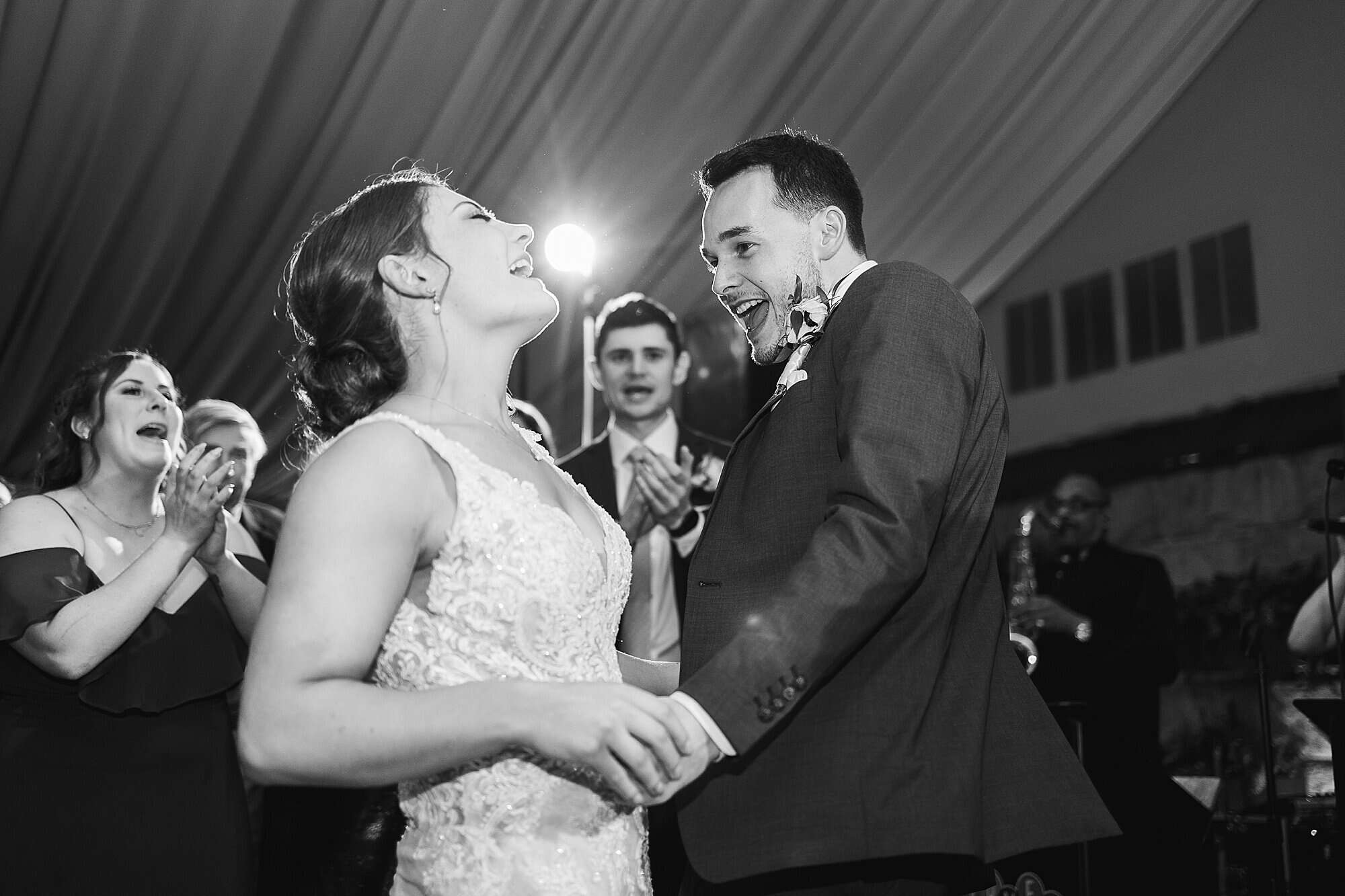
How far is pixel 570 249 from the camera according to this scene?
14.5 ft

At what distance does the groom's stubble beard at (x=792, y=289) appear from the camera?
1968 mm

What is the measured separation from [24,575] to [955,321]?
200 cm

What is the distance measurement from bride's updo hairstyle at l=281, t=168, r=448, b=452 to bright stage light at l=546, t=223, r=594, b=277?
2641 mm

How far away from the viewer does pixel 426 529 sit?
4.79 ft

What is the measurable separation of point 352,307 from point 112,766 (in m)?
1.51

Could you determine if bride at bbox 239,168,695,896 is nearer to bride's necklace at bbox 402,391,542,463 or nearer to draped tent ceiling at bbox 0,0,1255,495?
bride's necklace at bbox 402,391,542,463

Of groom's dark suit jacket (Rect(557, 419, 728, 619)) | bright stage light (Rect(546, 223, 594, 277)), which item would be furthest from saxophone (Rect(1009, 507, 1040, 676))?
bright stage light (Rect(546, 223, 594, 277))

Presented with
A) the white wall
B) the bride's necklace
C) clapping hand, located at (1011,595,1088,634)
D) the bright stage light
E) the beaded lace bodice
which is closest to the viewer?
the beaded lace bodice

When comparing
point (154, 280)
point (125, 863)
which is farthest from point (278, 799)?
point (154, 280)

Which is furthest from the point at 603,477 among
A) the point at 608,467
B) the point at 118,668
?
the point at 118,668

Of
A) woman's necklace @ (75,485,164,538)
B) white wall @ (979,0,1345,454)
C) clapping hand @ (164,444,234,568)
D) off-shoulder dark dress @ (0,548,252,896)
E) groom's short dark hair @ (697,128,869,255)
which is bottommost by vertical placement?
off-shoulder dark dress @ (0,548,252,896)

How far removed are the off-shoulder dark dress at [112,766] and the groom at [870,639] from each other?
1.46m

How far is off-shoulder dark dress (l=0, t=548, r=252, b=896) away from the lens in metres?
2.59

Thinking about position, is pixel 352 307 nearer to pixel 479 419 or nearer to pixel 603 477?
pixel 479 419
